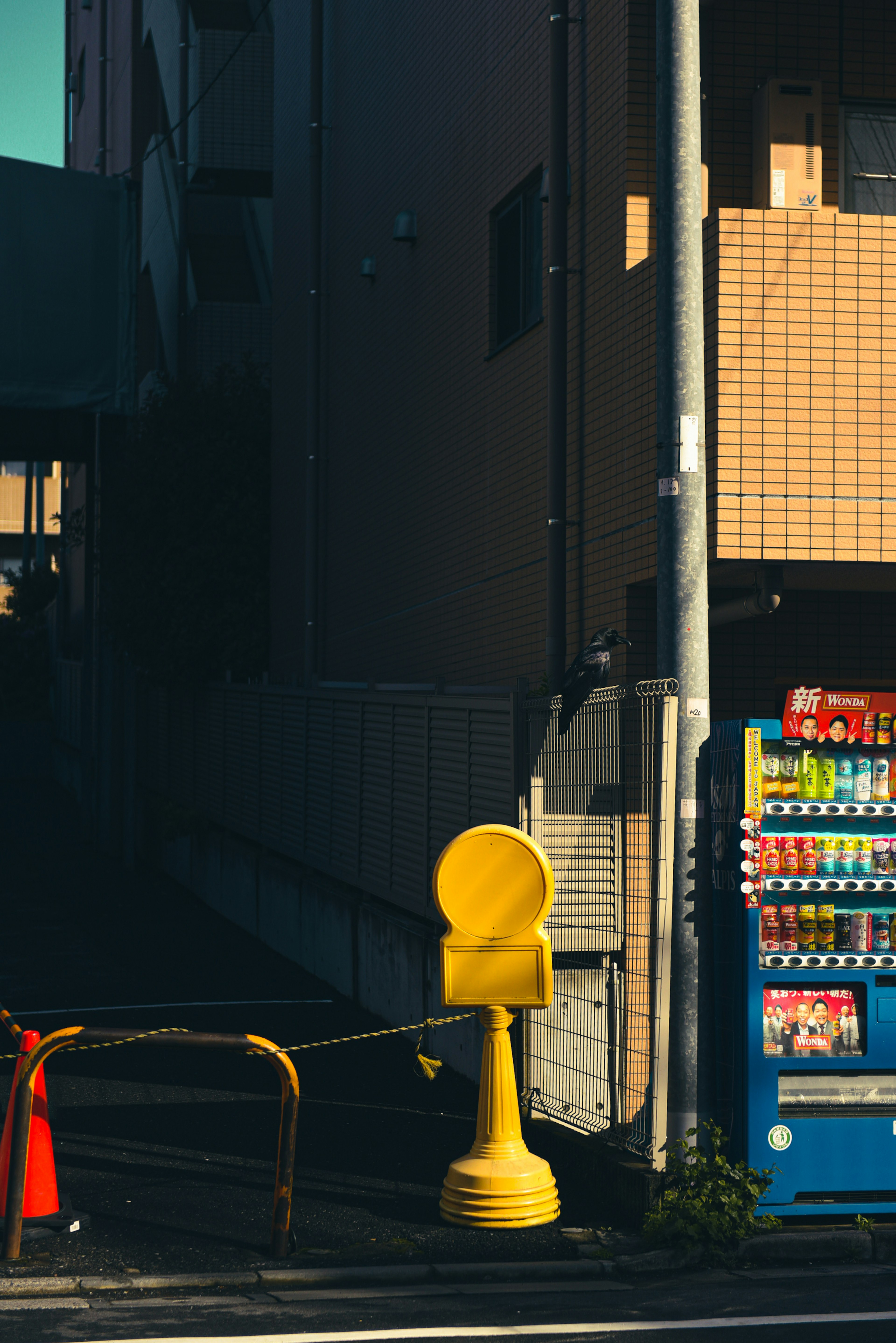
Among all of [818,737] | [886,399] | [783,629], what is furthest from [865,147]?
[818,737]

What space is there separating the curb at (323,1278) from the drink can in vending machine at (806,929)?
164 centimetres

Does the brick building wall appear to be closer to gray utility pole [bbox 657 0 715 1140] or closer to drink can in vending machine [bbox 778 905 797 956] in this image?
gray utility pole [bbox 657 0 715 1140]

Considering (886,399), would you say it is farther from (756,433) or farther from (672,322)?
(672,322)

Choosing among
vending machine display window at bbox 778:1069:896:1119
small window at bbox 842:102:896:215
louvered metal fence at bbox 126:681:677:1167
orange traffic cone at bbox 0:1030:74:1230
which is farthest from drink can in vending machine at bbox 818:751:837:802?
small window at bbox 842:102:896:215

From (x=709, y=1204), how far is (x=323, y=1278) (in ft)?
5.41

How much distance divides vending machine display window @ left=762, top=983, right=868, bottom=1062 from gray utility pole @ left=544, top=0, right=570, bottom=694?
3442 mm

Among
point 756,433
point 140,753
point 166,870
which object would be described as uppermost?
point 756,433

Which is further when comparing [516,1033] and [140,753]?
[140,753]

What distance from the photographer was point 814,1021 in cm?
674

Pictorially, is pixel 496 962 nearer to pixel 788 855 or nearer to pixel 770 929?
pixel 770 929

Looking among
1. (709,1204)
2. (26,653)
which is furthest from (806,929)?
(26,653)

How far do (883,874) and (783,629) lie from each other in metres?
2.81

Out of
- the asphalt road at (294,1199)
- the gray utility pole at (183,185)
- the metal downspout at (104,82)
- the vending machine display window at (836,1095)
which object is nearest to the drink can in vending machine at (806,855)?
the vending machine display window at (836,1095)

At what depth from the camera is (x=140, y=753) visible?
87.3ft
